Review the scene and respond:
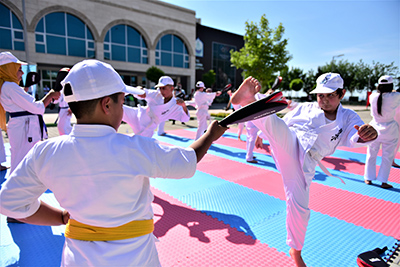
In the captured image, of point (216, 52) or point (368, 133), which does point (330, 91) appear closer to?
point (368, 133)

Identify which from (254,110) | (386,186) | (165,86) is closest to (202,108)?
(165,86)

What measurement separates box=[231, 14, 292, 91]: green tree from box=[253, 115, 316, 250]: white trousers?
70.2 ft

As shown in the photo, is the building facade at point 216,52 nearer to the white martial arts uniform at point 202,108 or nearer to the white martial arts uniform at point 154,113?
the white martial arts uniform at point 202,108

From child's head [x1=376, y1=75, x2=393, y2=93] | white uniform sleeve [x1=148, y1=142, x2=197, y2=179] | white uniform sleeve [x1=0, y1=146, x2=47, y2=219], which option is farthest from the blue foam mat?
white uniform sleeve [x1=0, y1=146, x2=47, y2=219]

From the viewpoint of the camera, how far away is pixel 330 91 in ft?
8.77

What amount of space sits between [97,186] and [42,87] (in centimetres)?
2988

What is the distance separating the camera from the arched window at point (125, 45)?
26.7m

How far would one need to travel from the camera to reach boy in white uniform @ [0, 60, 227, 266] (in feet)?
3.76

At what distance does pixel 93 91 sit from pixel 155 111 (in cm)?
416

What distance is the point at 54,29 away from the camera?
23359mm

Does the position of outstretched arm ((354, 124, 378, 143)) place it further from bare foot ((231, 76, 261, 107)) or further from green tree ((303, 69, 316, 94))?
green tree ((303, 69, 316, 94))

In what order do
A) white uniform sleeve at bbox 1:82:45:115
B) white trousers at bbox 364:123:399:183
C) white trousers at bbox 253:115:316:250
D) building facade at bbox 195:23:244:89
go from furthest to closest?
1. building facade at bbox 195:23:244:89
2. white trousers at bbox 364:123:399:183
3. white uniform sleeve at bbox 1:82:45:115
4. white trousers at bbox 253:115:316:250

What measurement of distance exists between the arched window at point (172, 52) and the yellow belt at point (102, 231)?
103ft

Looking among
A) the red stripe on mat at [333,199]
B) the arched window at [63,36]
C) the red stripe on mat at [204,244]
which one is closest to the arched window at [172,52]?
the arched window at [63,36]
